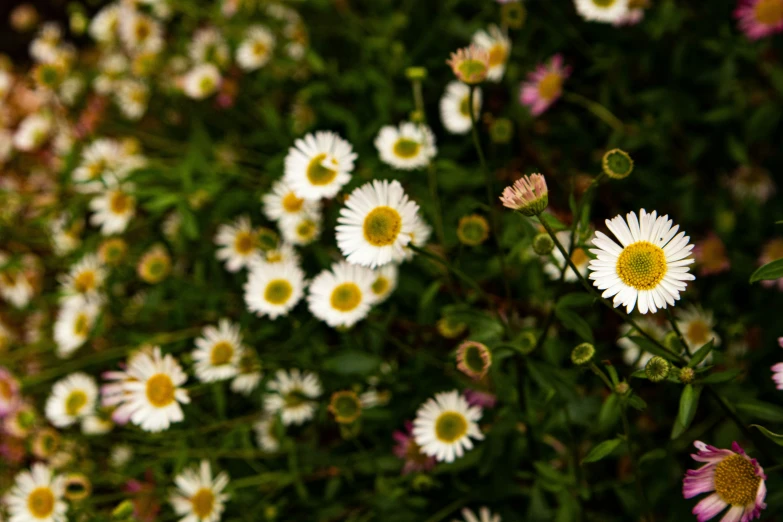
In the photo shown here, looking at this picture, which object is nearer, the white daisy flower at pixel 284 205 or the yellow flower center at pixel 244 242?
the white daisy flower at pixel 284 205

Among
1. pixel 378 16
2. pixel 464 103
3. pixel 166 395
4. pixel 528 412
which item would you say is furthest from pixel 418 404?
pixel 378 16

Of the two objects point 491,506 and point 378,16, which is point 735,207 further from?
point 378,16

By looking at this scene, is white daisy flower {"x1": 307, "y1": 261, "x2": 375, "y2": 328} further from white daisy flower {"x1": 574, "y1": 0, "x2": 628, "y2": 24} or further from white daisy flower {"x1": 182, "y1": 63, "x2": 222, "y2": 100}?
white daisy flower {"x1": 182, "y1": 63, "x2": 222, "y2": 100}

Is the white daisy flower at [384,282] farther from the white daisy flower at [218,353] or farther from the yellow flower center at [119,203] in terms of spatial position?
the yellow flower center at [119,203]

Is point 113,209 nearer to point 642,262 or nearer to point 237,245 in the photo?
point 237,245

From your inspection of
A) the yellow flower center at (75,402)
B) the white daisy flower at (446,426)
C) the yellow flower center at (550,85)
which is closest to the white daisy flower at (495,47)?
the yellow flower center at (550,85)
